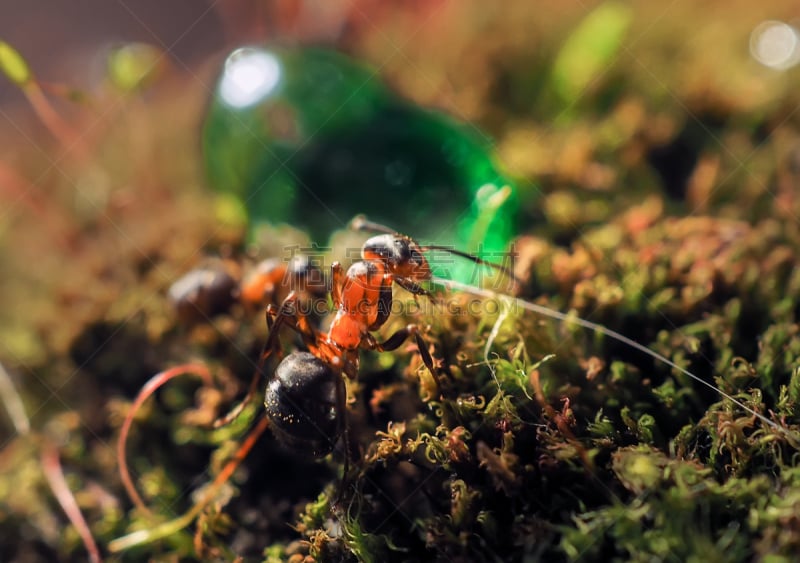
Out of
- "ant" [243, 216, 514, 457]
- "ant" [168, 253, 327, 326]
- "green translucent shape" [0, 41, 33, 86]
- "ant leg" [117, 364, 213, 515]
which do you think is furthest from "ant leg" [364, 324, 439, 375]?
"green translucent shape" [0, 41, 33, 86]

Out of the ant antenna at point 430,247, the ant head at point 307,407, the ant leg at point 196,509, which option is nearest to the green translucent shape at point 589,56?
the ant antenna at point 430,247

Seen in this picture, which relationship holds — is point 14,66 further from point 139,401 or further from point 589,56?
point 589,56

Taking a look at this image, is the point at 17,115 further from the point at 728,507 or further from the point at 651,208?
the point at 728,507

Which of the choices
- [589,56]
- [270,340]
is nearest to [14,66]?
[270,340]

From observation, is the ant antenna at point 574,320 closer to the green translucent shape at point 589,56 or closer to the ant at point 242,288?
the ant at point 242,288

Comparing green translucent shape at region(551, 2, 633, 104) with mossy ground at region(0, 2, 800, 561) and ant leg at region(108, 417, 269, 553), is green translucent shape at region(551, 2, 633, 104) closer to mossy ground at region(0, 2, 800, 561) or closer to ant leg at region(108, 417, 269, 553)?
mossy ground at region(0, 2, 800, 561)

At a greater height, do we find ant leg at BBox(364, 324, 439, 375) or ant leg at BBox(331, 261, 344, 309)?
ant leg at BBox(331, 261, 344, 309)
